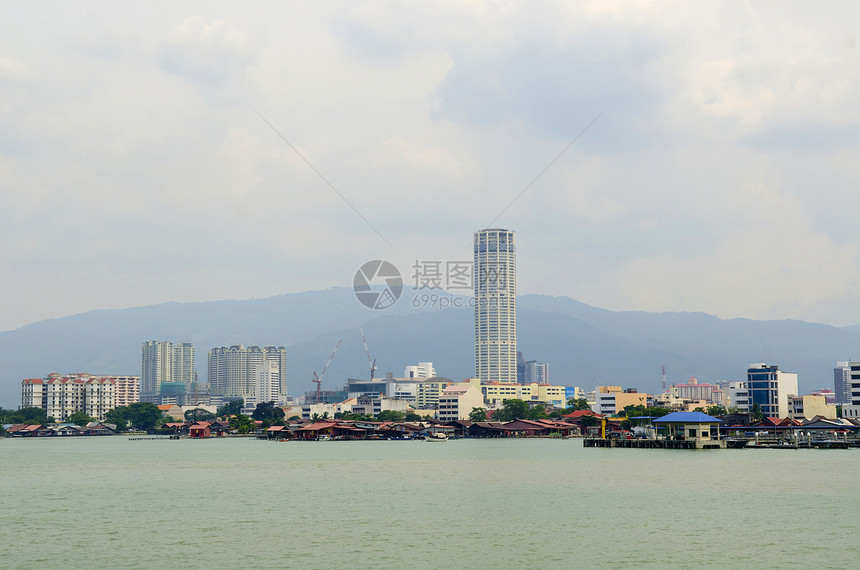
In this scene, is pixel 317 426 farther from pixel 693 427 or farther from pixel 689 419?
pixel 693 427

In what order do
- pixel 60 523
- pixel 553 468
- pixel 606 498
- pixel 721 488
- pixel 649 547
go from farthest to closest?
1. pixel 553 468
2. pixel 721 488
3. pixel 606 498
4. pixel 60 523
5. pixel 649 547

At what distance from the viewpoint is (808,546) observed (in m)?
44.3

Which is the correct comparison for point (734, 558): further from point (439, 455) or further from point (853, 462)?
point (439, 455)

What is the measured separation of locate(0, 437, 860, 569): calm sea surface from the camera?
41.9 metres

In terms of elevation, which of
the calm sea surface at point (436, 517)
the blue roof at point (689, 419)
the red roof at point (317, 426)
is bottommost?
the red roof at point (317, 426)

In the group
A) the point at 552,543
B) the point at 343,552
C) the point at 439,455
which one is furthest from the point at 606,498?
the point at 439,455

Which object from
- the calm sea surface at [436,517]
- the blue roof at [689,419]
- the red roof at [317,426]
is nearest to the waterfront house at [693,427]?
the blue roof at [689,419]

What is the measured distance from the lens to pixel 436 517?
5469 cm

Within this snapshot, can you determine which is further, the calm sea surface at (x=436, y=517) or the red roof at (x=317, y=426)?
the red roof at (x=317, y=426)

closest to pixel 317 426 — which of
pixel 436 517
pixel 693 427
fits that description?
pixel 693 427

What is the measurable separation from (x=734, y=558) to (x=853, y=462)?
6603 cm

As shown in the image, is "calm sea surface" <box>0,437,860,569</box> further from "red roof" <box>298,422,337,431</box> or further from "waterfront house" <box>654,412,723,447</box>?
"red roof" <box>298,422,337,431</box>

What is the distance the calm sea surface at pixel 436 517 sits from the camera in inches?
1649

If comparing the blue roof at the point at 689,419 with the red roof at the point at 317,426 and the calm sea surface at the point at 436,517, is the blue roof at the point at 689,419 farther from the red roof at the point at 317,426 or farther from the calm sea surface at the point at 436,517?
the red roof at the point at 317,426
